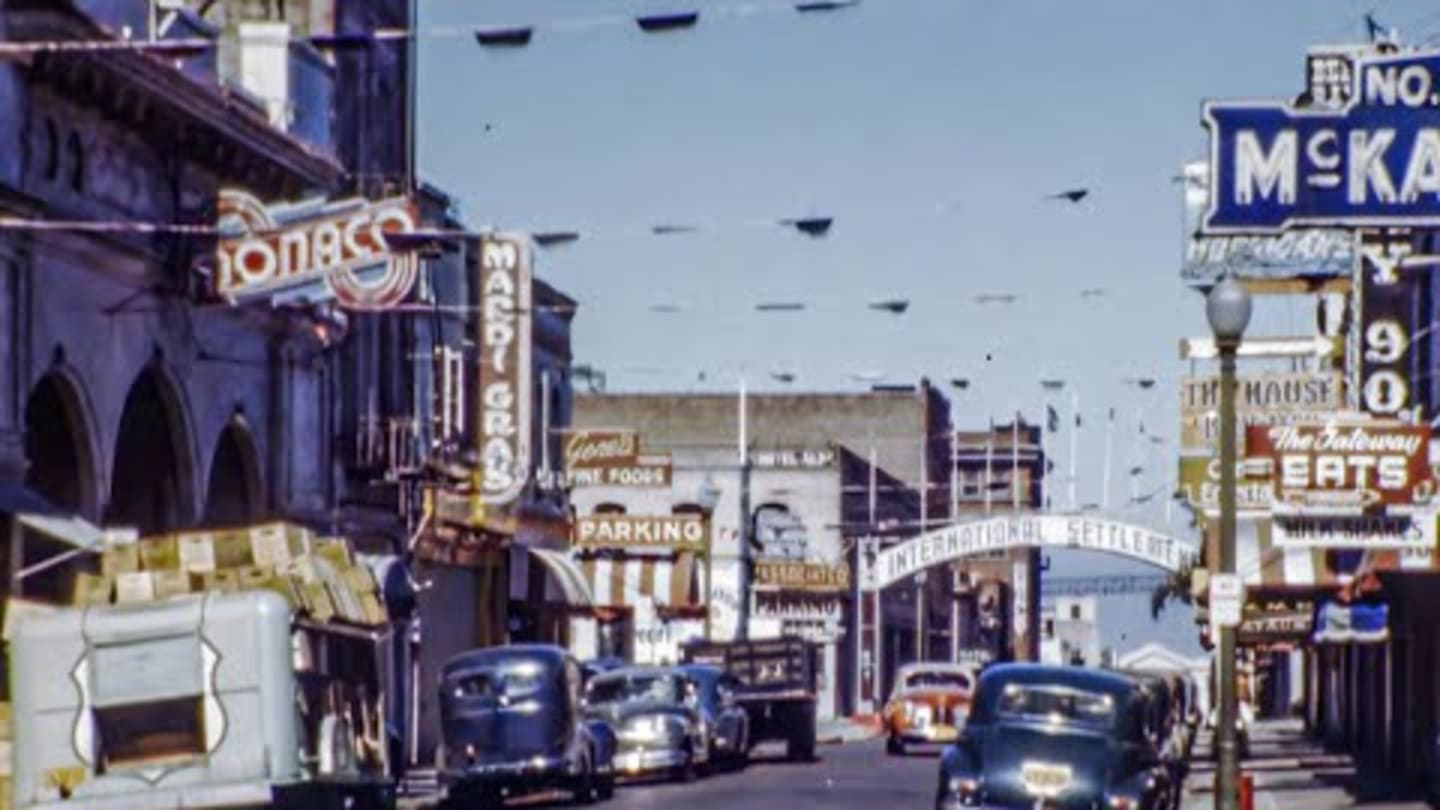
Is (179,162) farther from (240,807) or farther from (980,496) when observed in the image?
(980,496)

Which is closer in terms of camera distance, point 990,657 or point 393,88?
point 393,88

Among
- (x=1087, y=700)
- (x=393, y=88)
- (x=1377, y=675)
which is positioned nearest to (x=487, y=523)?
(x=393, y=88)

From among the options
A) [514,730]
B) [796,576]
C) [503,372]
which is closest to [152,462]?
[514,730]

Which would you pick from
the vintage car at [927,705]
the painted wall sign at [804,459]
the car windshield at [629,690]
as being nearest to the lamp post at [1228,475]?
the car windshield at [629,690]

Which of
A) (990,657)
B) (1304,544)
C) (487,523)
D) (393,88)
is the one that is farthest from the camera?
(990,657)

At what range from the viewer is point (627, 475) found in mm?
70688

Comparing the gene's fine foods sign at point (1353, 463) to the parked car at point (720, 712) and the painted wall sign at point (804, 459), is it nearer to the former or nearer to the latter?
the parked car at point (720, 712)

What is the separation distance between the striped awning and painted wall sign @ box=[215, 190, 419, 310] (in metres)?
33.7

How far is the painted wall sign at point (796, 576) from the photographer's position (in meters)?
88.8

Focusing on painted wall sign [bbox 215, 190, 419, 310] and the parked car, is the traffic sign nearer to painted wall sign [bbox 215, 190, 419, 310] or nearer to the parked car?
painted wall sign [bbox 215, 190, 419, 310]

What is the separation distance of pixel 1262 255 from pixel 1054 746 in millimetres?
18188

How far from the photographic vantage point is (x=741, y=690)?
2275 inches

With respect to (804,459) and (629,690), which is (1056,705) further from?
(804,459)

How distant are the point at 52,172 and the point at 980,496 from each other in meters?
105
